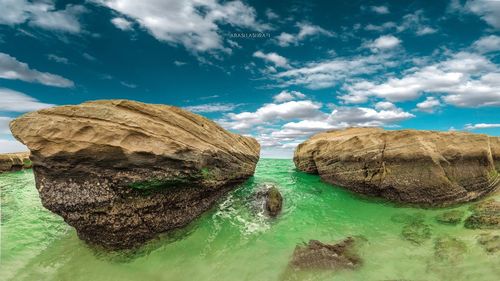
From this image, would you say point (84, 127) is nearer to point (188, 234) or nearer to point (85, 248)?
point (85, 248)

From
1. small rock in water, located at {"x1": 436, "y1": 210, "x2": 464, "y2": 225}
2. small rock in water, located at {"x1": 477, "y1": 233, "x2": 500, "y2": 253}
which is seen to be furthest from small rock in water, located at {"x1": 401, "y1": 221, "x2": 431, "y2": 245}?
small rock in water, located at {"x1": 477, "y1": 233, "x2": 500, "y2": 253}

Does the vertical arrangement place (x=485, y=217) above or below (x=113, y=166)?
below

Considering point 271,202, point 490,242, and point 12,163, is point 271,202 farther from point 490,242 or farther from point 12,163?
point 12,163

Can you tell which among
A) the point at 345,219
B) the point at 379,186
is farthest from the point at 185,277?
the point at 379,186

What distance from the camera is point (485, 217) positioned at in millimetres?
11266

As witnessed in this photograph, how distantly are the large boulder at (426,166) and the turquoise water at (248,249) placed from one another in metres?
0.84

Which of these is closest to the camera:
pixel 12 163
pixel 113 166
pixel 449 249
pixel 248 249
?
pixel 113 166

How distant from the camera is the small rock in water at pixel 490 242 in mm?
8869

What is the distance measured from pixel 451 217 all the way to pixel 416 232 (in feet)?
6.91

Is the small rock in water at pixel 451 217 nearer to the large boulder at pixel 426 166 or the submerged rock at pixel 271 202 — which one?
the large boulder at pixel 426 166

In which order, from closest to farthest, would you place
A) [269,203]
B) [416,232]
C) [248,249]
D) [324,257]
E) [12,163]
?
[324,257] → [248,249] → [416,232] → [269,203] → [12,163]

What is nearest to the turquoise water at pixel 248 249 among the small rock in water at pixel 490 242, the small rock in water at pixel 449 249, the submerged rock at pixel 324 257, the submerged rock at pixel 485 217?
the small rock in water at pixel 449 249

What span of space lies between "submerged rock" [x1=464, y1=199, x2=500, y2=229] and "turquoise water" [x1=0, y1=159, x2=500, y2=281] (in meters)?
0.53

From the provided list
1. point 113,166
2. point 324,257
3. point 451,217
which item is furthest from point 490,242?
point 113,166
